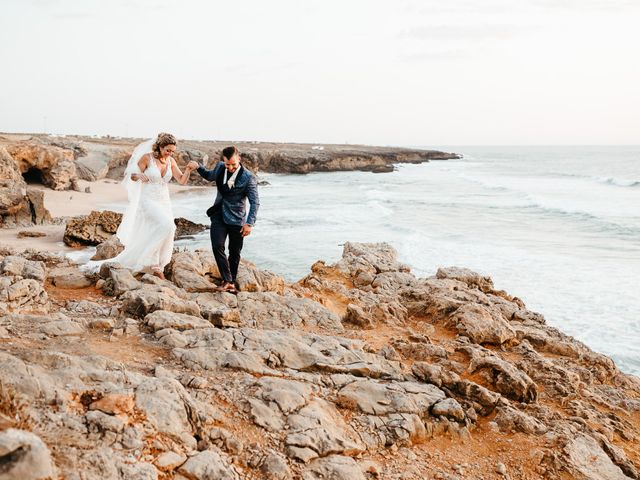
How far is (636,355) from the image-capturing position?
9.78 meters

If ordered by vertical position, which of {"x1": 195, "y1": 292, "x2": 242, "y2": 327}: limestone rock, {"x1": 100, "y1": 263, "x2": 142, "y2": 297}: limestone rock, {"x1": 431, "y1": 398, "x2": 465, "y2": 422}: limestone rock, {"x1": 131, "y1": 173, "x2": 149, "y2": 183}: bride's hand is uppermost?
{"x1": 131, "y1": 173, "x2": 149, "y2": 183}: bride's hand

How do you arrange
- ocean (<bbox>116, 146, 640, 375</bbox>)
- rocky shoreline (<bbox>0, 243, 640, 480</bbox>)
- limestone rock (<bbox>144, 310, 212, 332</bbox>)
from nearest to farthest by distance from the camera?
rocky shoreline (<bbox>0, 243, 640, 480</bbox>), limestone rock (<bbox>144, 310, 212, 332</bbox>), ocean (<bbox>116, 146, 640, 375</bbox>)

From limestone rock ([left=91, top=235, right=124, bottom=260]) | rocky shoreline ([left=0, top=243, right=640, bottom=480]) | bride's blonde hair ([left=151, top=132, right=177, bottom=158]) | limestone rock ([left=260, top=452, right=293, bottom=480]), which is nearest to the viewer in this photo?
rocky shoreline ([left=0, top=243, right=640, bottom=480])

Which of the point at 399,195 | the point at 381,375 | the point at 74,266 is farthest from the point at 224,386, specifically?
the point at 399,195

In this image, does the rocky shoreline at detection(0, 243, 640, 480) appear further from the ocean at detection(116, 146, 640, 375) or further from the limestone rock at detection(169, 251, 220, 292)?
the ocean at detection(116, 146, 640, 375)

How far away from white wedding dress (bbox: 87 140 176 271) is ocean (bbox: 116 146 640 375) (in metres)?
6.46

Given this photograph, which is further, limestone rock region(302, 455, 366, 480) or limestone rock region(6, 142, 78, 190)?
limestone rock region(6, 142, 78, 190)

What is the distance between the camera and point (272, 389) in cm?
479

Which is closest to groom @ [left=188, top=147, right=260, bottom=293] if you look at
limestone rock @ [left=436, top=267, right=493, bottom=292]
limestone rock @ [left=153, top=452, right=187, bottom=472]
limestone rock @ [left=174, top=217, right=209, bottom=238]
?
limestone rock @ [left=153, top=452, right=187, bottom=472]

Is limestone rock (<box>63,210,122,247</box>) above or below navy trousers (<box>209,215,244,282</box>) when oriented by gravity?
below

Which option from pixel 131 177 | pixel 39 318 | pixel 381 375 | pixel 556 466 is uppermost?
pixel 131 177

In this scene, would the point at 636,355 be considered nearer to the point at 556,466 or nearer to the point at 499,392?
the point at 499,392

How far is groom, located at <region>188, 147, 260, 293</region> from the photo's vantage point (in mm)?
7012

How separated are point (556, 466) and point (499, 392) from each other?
4.30 ft
